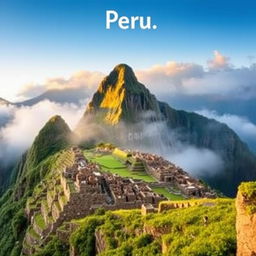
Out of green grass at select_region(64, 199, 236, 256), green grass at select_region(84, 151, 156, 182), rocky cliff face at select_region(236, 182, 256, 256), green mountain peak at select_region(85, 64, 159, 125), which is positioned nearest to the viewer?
rocky cliff face at select_region(236, 182, 256, 256)

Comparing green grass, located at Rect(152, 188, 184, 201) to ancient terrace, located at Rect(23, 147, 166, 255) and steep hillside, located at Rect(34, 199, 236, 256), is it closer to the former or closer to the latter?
ancient terrace, located at Rect(23, 147, 166, 255)

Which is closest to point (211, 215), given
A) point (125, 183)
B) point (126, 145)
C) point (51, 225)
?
point (51, 225)

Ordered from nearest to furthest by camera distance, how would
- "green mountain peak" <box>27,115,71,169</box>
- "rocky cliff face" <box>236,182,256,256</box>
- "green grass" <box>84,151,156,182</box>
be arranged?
"rocky cliff face" <box>236,182,256,256</box>
"green grass" <box>84,151,156,182</box>
"green mountain peak" <box>27,115,71,169</box>

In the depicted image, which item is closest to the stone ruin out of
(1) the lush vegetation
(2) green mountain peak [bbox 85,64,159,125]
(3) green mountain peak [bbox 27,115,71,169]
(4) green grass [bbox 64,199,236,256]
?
(4) green grass [bbox 64,199,236,256]

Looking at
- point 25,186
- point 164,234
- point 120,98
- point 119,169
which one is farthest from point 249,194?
point 120,98

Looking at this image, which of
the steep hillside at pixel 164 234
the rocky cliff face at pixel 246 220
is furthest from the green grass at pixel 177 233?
the rocky cliff face at pixel 246 220

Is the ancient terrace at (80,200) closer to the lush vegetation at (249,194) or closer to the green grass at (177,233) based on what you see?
the green grass at (177,233)

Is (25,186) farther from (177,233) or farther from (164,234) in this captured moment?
(177,233)

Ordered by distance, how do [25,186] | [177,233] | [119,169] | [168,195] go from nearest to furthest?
[177,233]
[168,195]
[119,169]
[25,186]
